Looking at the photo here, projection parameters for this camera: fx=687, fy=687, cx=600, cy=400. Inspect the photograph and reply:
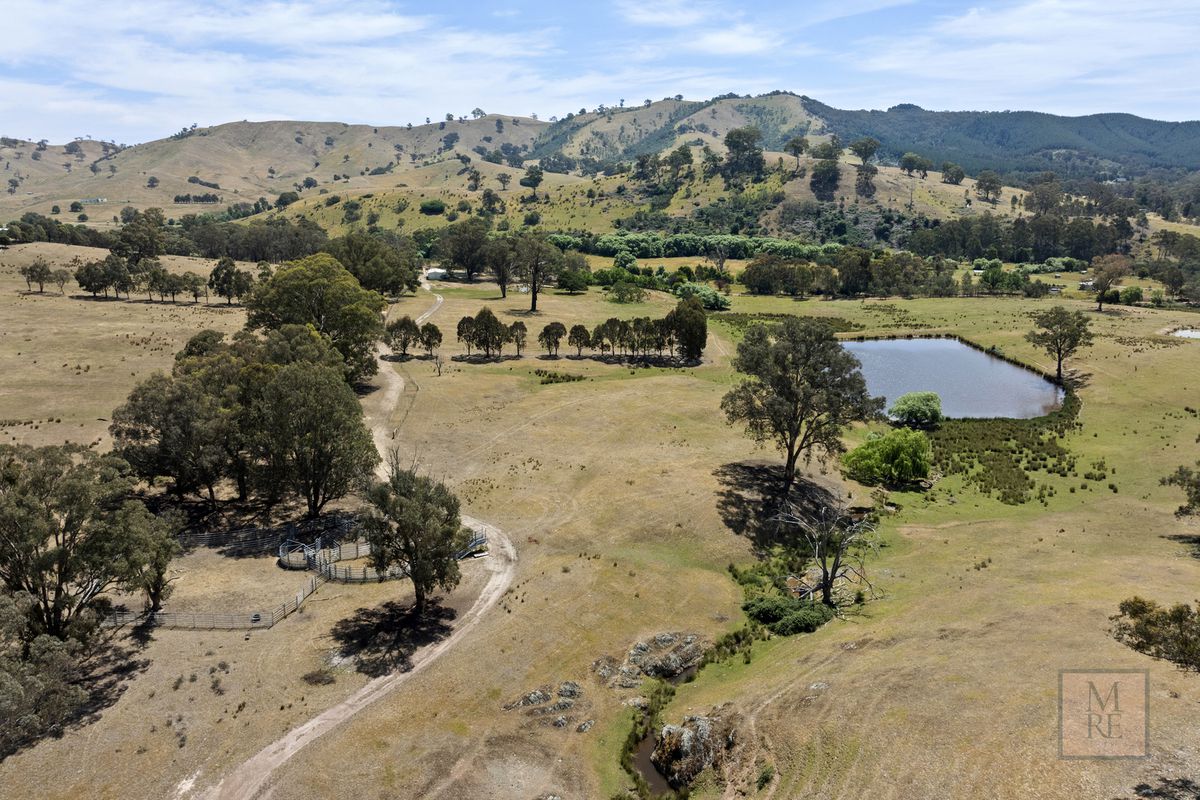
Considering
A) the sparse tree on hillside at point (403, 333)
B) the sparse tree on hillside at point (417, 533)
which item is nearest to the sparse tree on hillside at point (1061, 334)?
the sparse tree on hillside at point (403, 333)

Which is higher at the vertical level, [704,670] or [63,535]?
[63,535]

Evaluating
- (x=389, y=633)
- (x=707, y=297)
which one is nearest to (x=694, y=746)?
(x=389, y=633)

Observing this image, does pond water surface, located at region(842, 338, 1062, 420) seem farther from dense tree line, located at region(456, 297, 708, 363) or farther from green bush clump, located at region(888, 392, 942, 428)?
dense tree line, located at region(456, 297, 708, 363)

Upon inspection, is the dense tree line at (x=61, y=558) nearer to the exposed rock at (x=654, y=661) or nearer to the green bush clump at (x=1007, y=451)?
the exposed rock at (x=654, y=661)

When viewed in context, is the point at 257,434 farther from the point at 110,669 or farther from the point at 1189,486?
the point at 1189,486

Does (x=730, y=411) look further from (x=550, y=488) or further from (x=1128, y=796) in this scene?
(x=1128, y=796)

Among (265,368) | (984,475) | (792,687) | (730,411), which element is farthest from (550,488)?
(984,475)
